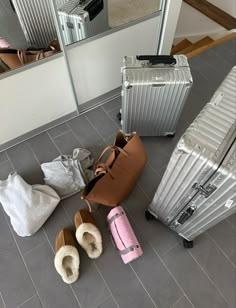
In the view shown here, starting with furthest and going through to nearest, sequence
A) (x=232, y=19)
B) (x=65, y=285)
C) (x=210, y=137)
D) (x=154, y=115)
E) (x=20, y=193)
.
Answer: (x=232, y=19) < (x=154, y=115) < (x=20, y=193) < (x=65, y=285) < (x=210, y=137)

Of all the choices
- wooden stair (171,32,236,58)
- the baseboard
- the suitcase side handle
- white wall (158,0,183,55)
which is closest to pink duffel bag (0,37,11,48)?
the baseboard

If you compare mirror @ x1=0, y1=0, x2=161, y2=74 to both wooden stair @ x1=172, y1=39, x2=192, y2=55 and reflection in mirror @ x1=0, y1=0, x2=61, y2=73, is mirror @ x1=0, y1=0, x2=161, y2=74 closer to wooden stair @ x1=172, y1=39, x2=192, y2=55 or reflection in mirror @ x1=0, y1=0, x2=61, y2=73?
reflection in mirror @ x1=0, y1=0, x2=61, y2=73

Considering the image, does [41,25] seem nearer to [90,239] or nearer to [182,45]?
[90,239]

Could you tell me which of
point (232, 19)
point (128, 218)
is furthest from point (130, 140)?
point (232, 19)

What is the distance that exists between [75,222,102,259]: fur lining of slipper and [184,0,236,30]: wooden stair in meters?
2.73

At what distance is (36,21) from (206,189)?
1.33m

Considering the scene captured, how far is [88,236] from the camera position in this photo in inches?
52.4

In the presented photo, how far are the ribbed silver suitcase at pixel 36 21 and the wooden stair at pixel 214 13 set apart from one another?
2123 mm

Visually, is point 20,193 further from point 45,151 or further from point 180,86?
point 180,86

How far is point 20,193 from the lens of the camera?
1.36m

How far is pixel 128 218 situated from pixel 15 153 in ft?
3.05

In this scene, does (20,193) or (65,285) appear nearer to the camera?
(65,285)

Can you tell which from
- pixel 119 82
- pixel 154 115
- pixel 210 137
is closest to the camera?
pixel 210 137

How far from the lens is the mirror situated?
1328 millimetres
